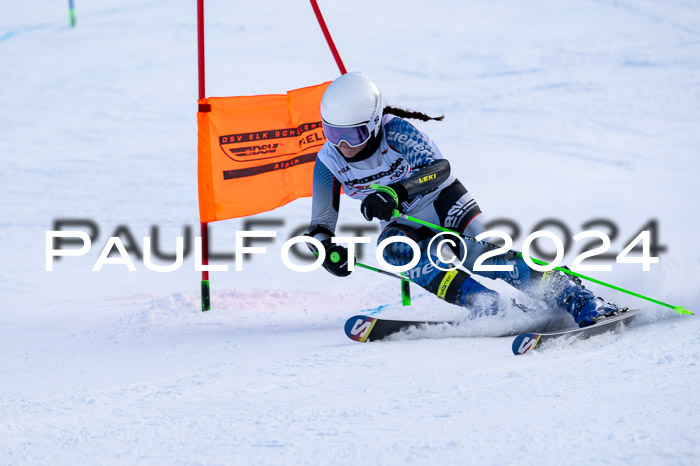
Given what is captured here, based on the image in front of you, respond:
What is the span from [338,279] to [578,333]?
9.76 ft

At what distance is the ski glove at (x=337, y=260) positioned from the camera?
3.98 metres

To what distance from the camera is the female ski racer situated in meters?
3.78

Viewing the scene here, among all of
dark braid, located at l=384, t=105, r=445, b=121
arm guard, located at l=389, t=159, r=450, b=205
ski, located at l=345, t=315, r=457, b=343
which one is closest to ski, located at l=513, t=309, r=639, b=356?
ski, located at l=345, t=315, r=457, b=343

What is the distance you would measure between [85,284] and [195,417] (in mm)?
3899

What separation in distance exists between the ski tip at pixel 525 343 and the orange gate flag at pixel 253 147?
2207 millimetres

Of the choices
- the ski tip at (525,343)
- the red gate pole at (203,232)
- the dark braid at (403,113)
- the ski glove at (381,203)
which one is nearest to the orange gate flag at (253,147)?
the red gate pole at (203,232)

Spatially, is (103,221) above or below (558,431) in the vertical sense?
below

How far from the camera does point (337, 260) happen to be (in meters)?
3.98

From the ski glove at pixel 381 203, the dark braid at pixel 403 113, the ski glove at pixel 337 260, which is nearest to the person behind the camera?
the ski glove at pixel 381 203

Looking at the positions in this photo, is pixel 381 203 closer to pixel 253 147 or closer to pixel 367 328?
pixel 367 328

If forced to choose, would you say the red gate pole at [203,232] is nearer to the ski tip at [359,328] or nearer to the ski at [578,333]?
the ski tip at [359,328]

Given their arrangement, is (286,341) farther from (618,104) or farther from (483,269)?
(618,104)

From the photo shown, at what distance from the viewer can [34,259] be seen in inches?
272

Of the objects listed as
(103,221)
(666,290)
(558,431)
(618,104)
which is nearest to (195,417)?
(558,431)
